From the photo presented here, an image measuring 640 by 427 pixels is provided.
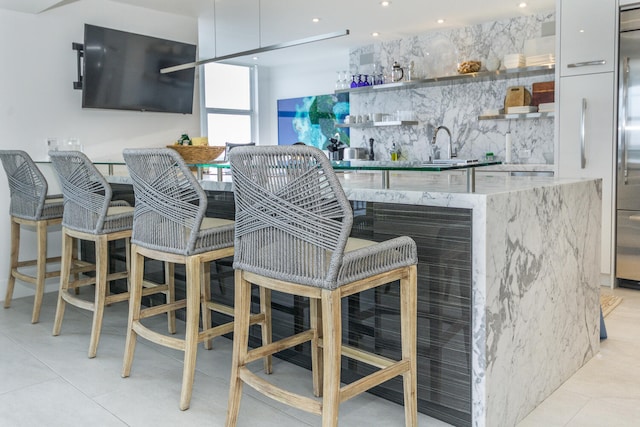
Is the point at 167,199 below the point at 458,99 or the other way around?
below

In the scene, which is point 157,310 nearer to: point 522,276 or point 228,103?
point 522,276

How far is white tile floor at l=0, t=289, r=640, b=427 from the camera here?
2.24 meters

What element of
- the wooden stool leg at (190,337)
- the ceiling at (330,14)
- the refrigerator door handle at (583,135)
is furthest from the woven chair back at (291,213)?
the refrigerator door handle at (583,135)

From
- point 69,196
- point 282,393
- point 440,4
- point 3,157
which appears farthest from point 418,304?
point 440,4

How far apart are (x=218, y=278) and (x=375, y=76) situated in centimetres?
422

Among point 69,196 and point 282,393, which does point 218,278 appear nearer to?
point 69,196

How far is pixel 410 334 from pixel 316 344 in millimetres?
512

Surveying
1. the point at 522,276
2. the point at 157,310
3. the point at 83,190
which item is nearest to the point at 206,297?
the point at 157,310

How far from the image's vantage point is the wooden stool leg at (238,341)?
6.72ft

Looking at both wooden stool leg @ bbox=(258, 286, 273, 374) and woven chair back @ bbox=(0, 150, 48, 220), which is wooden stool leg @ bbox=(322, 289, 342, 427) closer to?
wooden stool leg @ bbox=(258, 286, 273, 374)

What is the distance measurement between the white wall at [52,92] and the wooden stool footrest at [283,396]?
3091 mm

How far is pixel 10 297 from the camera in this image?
13.0ft

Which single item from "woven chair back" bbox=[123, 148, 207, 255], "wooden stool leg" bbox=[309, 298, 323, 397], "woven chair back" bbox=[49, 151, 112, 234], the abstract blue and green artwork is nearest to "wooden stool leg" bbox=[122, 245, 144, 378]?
"woven chair back" bbox=[123, 148, 207, 255]

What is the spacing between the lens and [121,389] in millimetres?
2535
